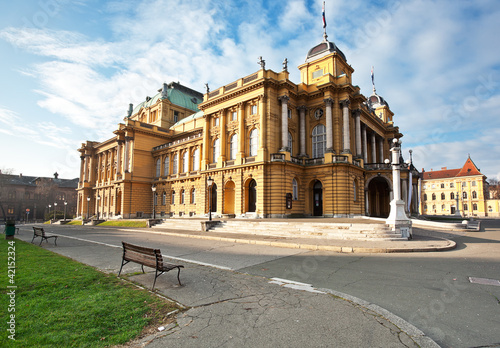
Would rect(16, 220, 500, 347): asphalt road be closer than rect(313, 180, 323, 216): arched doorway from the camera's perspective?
Yes

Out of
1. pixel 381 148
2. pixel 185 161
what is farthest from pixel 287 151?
pixel 381 148

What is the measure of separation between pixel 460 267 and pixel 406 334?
659 centimetres

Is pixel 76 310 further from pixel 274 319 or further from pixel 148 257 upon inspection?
pixel 274 319

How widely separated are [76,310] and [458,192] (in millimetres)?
94711

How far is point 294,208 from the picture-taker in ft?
100.0

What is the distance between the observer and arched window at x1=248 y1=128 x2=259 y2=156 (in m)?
31.3

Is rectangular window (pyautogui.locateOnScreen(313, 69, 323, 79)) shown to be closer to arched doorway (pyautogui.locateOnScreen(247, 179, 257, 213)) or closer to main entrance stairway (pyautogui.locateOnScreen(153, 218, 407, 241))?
arched doorway (pyautogui.locateOnScreen(247, 179, 257, 213))

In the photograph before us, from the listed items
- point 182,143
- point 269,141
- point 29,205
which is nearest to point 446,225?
point 269,141

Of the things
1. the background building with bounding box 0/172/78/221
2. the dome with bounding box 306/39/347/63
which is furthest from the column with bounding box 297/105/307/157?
the background building with bounding box 0/172/78/221

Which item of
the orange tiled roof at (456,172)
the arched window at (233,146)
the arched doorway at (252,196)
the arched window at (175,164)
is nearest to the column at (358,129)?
the arched doorway at (252,196)

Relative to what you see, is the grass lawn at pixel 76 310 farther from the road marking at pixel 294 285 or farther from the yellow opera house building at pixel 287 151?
the yellow opera house building at pixel 287 151

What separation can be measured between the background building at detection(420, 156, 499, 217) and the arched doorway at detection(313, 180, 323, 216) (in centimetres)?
5897

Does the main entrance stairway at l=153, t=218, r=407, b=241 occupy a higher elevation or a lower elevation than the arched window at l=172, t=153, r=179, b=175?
lower

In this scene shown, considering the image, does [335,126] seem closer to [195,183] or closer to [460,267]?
[195,183]
